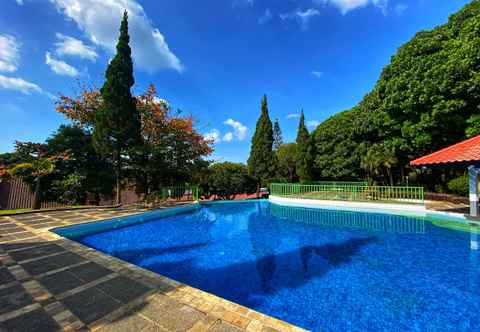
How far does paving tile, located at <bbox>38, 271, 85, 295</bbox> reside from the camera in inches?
125

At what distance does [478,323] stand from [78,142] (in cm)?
1922

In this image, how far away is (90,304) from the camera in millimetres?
A: 2771

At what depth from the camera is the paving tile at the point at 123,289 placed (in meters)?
2.97

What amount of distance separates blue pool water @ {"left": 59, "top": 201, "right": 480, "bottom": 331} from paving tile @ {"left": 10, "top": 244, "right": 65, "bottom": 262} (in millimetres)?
1412

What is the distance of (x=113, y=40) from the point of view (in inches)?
495

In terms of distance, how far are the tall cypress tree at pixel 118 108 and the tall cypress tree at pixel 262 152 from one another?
11.3 m

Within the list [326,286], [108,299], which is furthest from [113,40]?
[326,286]

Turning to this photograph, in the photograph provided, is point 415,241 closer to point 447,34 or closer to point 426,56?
point 426,56

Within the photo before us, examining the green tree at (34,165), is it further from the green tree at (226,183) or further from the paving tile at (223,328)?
the paving tile at (223,328)

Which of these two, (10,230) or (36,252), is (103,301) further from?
(10,230)

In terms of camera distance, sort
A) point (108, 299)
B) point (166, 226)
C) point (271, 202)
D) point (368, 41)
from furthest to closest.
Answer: point (271, 202), point (368, 41), point (166, 226), point (108, 299)

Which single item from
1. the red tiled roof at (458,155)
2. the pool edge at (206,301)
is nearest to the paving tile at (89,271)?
the pool edge at (206,301)

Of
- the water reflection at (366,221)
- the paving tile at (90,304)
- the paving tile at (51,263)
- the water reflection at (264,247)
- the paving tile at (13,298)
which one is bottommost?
the water reflection at (264,247)

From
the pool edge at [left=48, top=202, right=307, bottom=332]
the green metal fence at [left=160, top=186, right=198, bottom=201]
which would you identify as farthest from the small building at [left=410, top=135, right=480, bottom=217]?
the green metal fence at [left=160, top=186, right=198, bottom=201]
